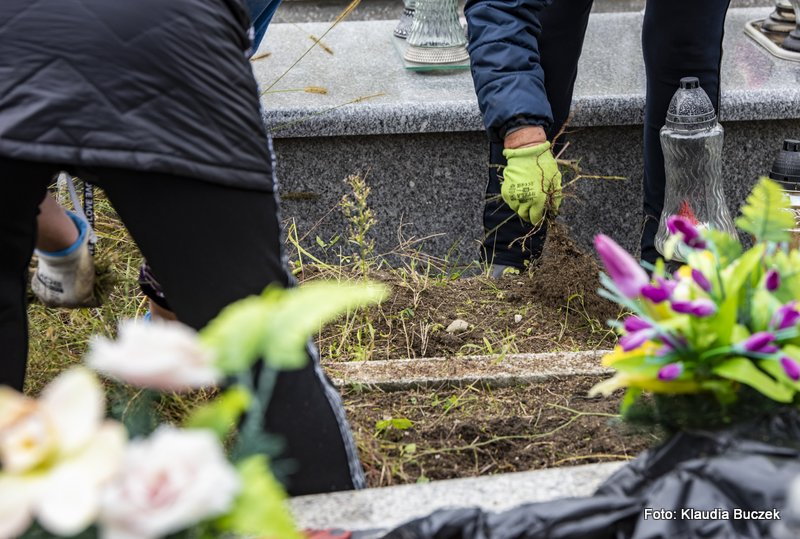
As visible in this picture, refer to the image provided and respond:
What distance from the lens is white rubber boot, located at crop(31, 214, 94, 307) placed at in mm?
2043

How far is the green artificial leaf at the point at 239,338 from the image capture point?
791 millimetres

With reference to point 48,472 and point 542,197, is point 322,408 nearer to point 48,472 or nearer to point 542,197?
point 48,472

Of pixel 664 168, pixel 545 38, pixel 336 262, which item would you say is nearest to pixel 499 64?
pixel 545 38

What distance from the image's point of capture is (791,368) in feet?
3.97

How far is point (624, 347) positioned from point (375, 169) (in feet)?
7.59

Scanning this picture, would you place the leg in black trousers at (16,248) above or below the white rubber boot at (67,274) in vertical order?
above

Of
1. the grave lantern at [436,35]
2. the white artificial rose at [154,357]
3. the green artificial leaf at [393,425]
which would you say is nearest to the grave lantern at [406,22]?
the grave lantern at [436,35]

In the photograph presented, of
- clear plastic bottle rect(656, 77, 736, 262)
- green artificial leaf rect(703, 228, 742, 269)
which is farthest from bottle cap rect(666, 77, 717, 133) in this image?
green artificial leaf rect(703, 228, 742, 269)

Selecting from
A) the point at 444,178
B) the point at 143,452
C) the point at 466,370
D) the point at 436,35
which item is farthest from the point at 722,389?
the point at 436,35

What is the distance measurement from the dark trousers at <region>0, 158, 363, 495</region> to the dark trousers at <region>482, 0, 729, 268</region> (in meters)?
1.46

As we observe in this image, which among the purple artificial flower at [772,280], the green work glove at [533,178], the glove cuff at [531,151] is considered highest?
the purple artificial flower at [772,280]

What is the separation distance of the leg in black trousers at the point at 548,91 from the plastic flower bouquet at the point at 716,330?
5.49 ft

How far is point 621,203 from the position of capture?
362cm

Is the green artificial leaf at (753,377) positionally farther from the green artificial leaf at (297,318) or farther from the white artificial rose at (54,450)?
the white artificial rose at (54,450)
